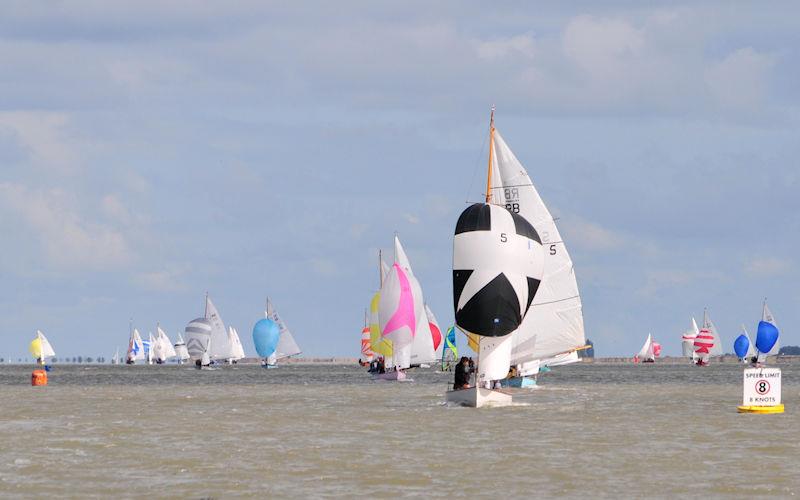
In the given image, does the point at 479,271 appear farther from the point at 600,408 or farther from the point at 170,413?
the point at 170,413

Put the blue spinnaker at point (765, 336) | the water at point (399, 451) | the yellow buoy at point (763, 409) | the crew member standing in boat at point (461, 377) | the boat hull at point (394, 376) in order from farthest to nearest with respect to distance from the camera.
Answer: the blue spinnaker at point (765, 336)
the boat hull at point (394, 376)
the crew member standing in boat at point (461, 377)
the yellow buoy at point (763, 409)
the water at point (399, 451)

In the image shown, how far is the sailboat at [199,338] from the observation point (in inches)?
6767

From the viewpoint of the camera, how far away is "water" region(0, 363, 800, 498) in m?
28.8

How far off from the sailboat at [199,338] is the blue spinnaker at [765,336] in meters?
71.9

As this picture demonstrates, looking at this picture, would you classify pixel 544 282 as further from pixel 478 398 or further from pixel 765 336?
pixel 765 336

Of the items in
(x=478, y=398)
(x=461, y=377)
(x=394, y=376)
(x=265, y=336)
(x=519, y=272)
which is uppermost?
(x=519, y=272)

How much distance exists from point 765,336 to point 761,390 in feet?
455

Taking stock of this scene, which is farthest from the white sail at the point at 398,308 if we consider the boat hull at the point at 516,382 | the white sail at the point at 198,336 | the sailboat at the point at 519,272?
the white sail at the point at 198,336

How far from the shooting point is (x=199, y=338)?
17362 cm

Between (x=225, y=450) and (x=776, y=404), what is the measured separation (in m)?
24.4

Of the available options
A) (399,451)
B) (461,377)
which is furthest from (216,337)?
(399,451)

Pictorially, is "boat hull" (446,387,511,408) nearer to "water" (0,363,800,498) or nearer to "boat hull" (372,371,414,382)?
"water" (0,363,800,498)

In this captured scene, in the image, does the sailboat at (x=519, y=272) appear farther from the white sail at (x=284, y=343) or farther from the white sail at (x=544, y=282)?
the white sail at (x=284, y=343)

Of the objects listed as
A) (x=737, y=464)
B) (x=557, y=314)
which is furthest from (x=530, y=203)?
(x=737, y=464)
